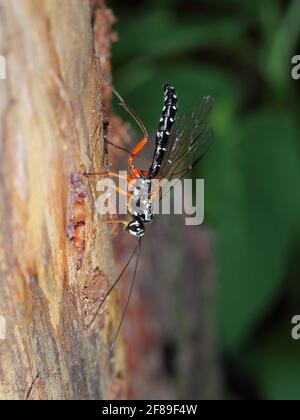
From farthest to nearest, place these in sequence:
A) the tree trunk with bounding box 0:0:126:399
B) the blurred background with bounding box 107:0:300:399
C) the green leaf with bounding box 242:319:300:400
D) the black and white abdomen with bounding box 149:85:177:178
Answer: the green leaf with bounding box 242:319:300:400 < the blurred background with bounding box 107:0:300:399 < the black and white abdomen with bounding box 149:85:177:178 < the tree trunk with bounding box 0:0:126:399

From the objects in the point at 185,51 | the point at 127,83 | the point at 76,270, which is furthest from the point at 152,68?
the point at 76,270

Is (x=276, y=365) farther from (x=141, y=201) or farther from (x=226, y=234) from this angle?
(x=141, y=201)

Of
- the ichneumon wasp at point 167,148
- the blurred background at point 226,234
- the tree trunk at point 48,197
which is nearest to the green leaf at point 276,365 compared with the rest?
the blurred background at point 226,234

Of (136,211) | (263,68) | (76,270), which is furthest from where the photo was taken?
(263,68)

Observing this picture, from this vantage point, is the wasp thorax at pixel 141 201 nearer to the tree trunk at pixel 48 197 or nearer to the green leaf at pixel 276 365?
the tree trunk at pixel 48 197

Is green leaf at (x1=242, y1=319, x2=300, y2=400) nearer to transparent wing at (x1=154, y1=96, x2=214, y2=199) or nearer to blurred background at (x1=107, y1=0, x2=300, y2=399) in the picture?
blurred background at (x1=107, y1=0, x2=300, y2=399)

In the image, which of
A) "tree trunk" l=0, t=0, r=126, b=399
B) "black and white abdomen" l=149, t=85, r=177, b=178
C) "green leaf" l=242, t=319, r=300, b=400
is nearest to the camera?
"tree trunk" l=0, t=0, r=126, b=399

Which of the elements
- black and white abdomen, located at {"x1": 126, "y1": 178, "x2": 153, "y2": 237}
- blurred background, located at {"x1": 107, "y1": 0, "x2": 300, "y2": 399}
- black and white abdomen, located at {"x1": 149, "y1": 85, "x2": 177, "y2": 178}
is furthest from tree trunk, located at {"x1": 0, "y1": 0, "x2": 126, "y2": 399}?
blurred background, located at {"x1": 107, "y1": 0, "x2": 300, "y2": 399}

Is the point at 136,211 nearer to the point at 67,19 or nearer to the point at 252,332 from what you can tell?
the point at 67,19
